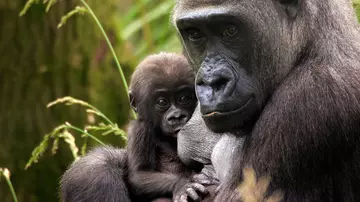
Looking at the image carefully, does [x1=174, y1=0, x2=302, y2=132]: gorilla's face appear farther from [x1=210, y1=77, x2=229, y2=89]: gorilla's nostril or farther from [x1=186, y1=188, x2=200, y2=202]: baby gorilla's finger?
[x1=186, y1=188, x2=200, y2=202]: baby gorilla's finger

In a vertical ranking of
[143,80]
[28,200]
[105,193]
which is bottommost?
[28,200]

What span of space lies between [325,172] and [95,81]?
4145 mm

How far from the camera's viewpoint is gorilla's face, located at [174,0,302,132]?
419 centimetres

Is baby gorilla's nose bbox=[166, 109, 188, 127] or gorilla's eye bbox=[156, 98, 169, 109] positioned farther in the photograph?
gorilla's eye bbox=[156, 98, 169, 109]

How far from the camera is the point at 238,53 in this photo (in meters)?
4.30

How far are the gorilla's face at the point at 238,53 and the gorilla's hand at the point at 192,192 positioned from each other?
22.0 inches

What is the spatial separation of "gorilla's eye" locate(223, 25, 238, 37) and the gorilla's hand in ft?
2.91

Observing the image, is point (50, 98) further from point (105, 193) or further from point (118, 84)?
point (105, 193)

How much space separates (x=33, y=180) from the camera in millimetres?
7656

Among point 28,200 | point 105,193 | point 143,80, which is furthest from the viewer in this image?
point 28,200

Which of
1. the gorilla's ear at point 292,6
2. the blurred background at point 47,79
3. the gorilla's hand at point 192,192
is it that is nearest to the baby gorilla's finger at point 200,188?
the gorilla's hand at point 192,192

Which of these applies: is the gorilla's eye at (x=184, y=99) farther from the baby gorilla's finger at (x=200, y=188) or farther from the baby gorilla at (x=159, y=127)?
the baby gorilla's finger at (x=200, y=188)

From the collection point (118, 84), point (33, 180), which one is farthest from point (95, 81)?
point (33, 180)

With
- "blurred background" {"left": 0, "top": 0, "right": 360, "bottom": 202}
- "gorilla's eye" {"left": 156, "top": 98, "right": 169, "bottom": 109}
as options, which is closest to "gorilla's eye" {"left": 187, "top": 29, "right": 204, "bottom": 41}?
"gorilla's eye" {"left": 156, "top": 98, "right": 169, "bottom": 109}
